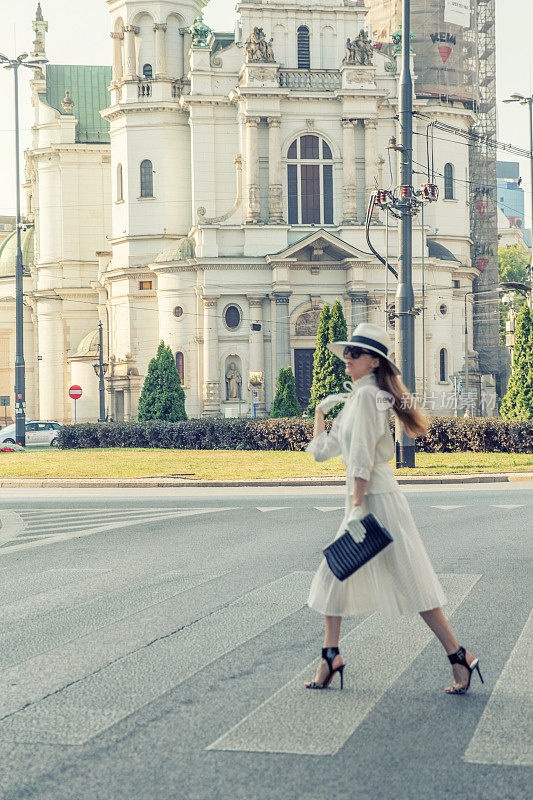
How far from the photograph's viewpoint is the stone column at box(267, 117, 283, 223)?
5688 centimetres

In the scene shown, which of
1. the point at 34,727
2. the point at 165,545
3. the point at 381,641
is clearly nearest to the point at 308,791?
the point at 34,727

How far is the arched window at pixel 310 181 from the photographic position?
58156mm

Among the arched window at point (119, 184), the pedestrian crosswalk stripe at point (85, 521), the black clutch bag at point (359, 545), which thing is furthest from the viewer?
the arched window at point (119, 184)

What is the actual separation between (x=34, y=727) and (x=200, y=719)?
33.2 inches

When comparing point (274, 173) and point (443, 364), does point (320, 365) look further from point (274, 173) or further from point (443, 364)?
point (443, 364)

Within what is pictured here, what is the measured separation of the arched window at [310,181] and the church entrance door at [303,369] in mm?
7017

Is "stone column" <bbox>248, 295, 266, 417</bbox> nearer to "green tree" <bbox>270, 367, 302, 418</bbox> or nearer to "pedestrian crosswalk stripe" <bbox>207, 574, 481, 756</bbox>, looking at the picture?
"green tree" <bbox>270, 367, 302, 418</bbox>

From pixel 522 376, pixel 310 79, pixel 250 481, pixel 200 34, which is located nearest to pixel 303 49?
pixel 310 79

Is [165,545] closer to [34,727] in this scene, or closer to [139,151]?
[34,727]

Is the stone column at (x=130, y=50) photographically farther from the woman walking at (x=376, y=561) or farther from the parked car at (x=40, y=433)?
the woman walking at (x=376, y=561)

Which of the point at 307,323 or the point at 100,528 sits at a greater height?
the point at 307,323

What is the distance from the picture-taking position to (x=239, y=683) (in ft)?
20.7

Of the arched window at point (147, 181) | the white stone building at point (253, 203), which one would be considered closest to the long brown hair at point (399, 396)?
the white stone building at point (253, 203)

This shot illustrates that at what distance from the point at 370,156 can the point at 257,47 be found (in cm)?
818
